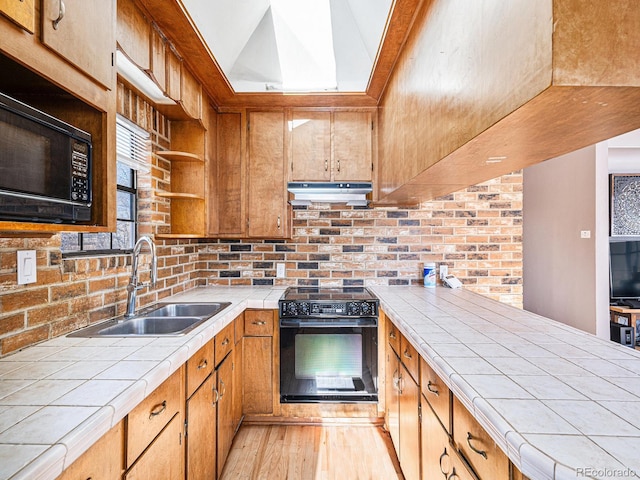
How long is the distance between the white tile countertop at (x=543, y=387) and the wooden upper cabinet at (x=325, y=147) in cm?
139

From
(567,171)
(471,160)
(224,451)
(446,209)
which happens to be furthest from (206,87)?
(567,171)

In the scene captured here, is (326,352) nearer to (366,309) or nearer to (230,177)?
(366,309)

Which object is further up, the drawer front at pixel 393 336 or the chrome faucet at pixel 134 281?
the chrome faucet at pixel 134 281

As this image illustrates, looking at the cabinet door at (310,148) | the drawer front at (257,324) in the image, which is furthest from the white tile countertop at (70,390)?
the cabinet door at (310,148)

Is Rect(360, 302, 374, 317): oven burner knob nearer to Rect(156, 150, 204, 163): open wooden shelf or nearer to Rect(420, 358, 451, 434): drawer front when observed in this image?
Rect(420, 358, 451, 434): drawer front

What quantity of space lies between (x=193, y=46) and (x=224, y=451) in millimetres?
2364

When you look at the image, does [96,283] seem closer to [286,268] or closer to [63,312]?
[63,312]

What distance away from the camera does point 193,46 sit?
72.4 inches

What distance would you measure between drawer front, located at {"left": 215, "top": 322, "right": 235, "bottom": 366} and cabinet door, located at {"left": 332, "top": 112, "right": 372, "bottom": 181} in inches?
56.8

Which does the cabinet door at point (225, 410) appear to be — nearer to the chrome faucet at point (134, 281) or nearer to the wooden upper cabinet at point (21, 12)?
the chrome faucet at point (134, 281)

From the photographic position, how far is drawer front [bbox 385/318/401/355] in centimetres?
190

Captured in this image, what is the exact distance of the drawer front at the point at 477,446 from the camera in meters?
0.80

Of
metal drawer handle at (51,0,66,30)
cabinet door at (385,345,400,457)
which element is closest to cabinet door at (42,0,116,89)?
metal drawer handle at (51,0,66,30)

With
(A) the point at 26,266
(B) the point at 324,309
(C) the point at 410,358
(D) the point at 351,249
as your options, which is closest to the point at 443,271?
(D) the point at 351,249
